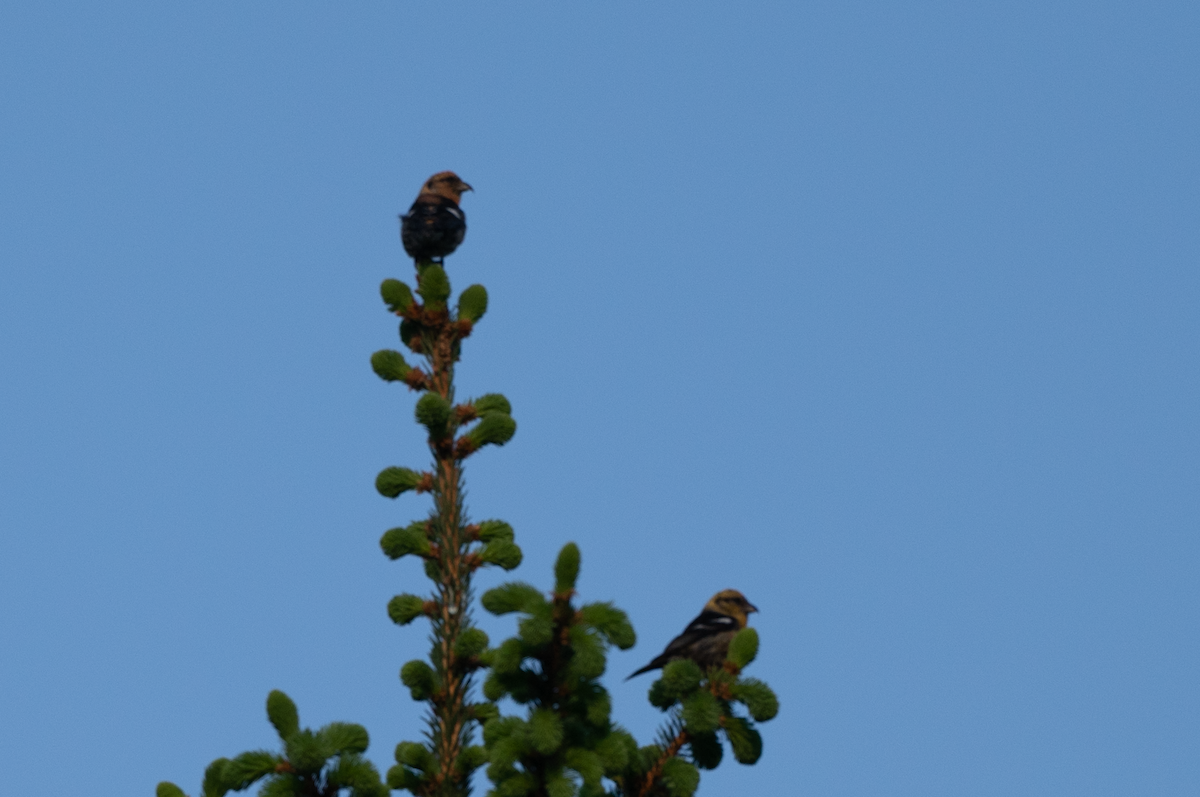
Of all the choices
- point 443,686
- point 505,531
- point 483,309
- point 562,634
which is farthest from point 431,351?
point 562,634

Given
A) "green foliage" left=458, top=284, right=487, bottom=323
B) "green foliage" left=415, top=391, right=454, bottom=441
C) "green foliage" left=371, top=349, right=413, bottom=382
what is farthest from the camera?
"green foliage" left=458, top=284, right=487, bottom=323

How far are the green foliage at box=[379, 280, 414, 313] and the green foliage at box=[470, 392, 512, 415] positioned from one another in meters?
0.79

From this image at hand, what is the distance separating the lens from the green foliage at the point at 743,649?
602 cm

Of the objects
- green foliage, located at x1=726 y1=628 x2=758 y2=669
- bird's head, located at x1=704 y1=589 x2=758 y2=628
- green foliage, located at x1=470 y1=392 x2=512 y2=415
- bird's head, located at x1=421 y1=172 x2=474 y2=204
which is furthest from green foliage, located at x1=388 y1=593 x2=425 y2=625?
bird's head, located at x1=421 y1=172 x2=474 y2=204

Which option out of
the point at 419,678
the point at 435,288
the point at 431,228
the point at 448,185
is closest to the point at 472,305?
the point at 435,288

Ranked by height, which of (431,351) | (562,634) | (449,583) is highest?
(431,351)

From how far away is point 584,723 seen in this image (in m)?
5.48

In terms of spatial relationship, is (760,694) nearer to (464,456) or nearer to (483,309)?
(464,456)

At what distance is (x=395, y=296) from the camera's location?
290 inches

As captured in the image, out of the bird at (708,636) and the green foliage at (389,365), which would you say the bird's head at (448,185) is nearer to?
the bird at (708,636)

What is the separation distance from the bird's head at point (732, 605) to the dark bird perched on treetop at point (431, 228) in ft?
11.2

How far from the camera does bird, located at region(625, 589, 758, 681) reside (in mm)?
8062

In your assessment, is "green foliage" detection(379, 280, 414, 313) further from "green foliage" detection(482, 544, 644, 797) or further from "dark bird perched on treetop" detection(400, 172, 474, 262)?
"dark bird perched on treetop" detection(400, 172, 474, 262)

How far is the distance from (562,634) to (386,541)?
1437 mm
